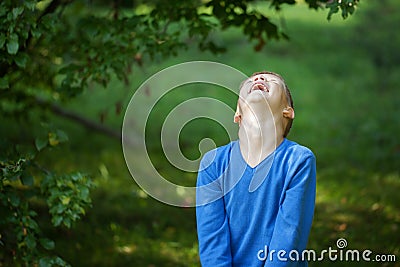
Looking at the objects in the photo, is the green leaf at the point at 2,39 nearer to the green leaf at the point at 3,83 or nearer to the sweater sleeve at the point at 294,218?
the green leaf at the point at 3,83

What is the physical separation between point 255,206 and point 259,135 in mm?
264

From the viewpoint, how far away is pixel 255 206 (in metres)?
2.59

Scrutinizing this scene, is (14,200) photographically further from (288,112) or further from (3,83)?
(288,112)

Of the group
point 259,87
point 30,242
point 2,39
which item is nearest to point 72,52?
point 2,39

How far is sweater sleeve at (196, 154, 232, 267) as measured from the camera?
2582mm

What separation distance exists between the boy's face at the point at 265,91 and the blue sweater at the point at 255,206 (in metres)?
0.16

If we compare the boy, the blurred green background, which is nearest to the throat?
the boy

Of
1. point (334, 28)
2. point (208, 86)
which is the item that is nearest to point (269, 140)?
point (208, 86)

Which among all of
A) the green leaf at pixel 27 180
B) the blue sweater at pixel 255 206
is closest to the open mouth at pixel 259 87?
the blue sweater at pixel 255 206

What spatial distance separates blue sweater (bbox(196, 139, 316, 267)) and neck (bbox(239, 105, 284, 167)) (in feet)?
0.08

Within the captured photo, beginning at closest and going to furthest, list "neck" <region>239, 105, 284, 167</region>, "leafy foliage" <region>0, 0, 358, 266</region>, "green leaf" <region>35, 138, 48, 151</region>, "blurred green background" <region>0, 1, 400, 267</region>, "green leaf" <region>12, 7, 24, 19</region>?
"neck" <region>239, 105, 284, 167</region> → "green leaf" <region>12, 7, 24, 19</region> → "leafy foliage" <region>0, 0, 358, 266</region> → "green leaf" <region>35, 138, 48, 151</region> → "blurred green background" <region>0, 1, 400, 267</region>

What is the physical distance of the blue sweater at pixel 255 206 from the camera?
8.25ft

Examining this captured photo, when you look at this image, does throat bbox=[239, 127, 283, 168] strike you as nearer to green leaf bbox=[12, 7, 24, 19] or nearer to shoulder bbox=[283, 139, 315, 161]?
shoulder bbox=[283, 139, 315, 161]

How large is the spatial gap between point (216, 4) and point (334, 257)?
1.69m
